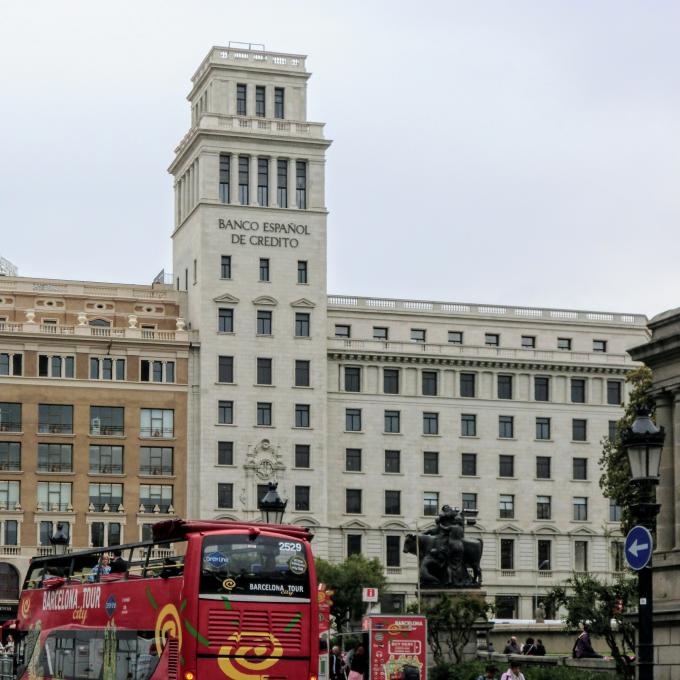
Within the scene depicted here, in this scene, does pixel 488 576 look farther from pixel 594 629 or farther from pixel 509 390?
pixel 594 629

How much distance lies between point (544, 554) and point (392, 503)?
10.7 meters

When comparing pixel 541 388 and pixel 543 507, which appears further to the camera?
pixel 541 388

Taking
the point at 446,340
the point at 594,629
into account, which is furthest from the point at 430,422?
the point at 594,629

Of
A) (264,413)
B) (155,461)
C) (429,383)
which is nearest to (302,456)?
(264,413)

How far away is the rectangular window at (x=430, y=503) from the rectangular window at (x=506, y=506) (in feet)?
13.8

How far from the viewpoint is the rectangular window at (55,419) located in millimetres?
100375

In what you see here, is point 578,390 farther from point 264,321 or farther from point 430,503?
point 264,321

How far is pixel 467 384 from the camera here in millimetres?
108875

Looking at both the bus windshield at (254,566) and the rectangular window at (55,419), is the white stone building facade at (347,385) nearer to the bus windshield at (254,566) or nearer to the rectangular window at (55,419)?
the rectangular window at (55,419)

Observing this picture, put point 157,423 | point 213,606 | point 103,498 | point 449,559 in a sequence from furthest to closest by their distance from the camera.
Result: point 157,423 < point 103,498 < point 449,559 < point 213,606

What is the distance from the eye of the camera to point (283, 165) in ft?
351

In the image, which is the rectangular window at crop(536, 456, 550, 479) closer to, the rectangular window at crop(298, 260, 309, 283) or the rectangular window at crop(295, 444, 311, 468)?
the rectangular window at crop(295, 444, 311, 468)

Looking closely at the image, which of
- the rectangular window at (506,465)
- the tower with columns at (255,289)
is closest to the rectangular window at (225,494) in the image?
the tower with columns at (255,289)

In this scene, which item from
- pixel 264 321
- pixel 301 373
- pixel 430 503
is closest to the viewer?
pixel 264 321
